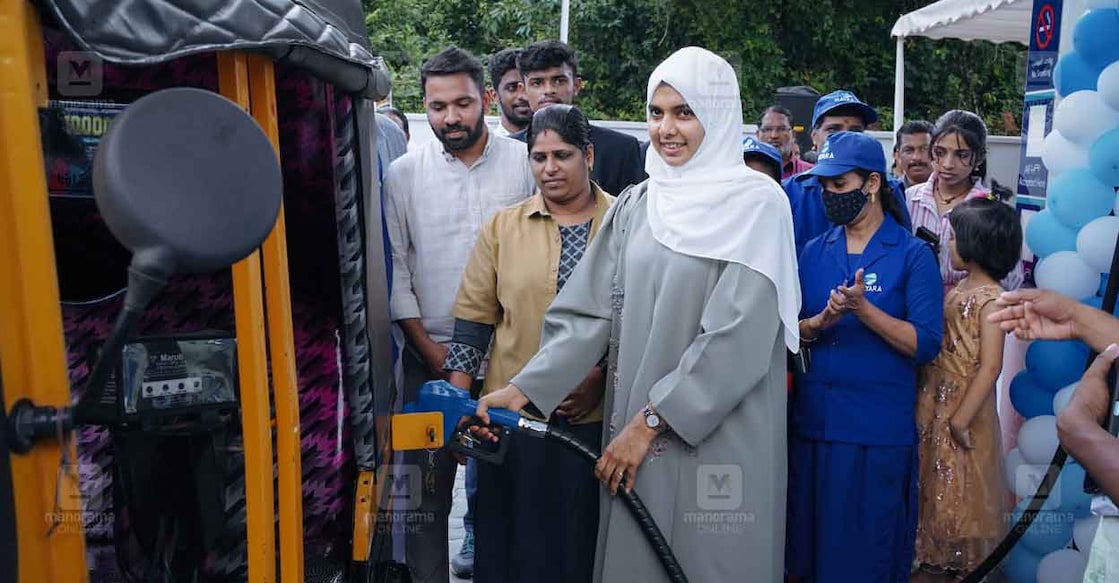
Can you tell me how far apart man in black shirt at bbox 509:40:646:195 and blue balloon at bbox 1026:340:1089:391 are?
1.75 meters

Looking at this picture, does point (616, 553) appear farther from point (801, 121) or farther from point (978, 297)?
point (801, 121)

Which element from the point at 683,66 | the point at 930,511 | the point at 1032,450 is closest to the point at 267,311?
the point at 683,66

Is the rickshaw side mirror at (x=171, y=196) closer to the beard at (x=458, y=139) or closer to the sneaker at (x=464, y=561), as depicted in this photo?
the beard at (x=458, y=139)

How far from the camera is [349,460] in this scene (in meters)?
2.74

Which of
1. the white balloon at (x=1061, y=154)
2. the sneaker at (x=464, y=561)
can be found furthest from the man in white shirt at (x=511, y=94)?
the white balloon at (x=1061, y=154)

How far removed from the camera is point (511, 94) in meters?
5.15

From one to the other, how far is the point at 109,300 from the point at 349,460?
734 millimetres

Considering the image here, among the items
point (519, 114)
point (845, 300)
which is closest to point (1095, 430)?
point (845, 300)

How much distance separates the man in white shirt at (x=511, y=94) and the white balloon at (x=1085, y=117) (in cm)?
237

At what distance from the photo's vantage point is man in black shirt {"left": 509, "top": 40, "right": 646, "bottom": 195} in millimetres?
4367

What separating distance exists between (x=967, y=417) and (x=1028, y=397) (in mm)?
708

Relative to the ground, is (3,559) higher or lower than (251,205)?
lower

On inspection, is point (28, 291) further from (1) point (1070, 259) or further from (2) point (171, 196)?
(1) point (1070, 259)

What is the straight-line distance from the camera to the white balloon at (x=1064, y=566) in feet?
12.3
